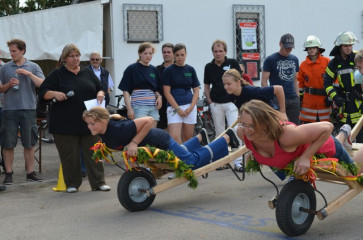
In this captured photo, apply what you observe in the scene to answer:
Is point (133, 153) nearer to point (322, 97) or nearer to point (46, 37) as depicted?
point (322, 97)

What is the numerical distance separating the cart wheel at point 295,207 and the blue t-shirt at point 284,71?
4.32 meters

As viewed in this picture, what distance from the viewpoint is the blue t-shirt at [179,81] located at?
9273mm

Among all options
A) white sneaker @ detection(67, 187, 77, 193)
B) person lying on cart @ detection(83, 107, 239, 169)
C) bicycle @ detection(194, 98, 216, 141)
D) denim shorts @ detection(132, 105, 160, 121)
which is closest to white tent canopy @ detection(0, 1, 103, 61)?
bicycle @ detection(194, 98, 216, 141)

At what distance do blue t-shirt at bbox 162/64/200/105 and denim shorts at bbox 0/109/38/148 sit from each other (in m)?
2.04

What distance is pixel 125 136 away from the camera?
6.75m

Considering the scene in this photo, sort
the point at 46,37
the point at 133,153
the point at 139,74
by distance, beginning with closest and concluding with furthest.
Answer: the point at 133,153 < the point at 139,74 < the point at 46,37

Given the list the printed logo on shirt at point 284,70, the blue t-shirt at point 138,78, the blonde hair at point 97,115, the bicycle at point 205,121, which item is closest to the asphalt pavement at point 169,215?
the blonde hair at point 97,115

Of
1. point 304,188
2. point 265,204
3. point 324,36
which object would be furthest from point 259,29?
point 304,188

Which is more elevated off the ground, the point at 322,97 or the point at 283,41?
the point at 283,41

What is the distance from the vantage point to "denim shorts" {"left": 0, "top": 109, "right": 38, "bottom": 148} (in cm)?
880

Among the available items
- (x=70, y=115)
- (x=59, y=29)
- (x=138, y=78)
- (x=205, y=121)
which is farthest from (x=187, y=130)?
(x=59, y=29)

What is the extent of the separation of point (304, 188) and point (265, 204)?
4.87 ft

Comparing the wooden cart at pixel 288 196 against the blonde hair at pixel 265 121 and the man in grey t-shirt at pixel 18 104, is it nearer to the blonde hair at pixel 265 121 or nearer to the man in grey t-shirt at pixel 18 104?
the blonde hair at pixel 265 121

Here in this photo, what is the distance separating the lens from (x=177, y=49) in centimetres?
916
